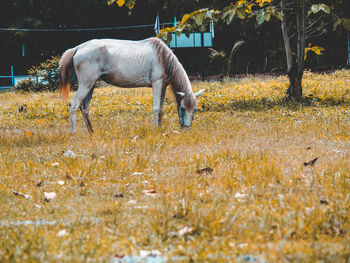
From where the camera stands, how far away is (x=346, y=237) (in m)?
2.97

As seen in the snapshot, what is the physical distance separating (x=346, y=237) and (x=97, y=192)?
2.17 m

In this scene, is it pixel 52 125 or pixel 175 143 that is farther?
pixel 52 125

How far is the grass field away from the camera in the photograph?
276 centimetres

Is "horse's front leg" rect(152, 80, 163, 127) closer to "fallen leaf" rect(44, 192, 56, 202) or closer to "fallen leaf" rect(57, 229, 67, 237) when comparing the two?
"fallen leaf" rect(44, 192, 56, 202)

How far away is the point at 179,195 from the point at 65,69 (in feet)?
17.2

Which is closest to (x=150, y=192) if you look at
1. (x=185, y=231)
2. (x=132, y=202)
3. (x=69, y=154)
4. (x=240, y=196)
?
(x=132, y=202)

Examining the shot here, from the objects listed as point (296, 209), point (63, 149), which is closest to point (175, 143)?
point (63, 149)

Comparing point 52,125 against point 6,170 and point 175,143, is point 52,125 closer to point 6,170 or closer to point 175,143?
point 175,143

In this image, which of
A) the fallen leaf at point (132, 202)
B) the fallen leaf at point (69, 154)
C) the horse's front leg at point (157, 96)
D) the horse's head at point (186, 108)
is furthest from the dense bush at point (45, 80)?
the fallen leaf at point (132, 202)

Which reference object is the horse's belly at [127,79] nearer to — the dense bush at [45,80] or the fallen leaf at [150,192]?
the fallen leaf at [150,192]

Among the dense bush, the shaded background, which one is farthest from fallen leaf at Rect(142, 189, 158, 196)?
the shaded background

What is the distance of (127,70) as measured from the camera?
8.58 m

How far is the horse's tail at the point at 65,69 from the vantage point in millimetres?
8383

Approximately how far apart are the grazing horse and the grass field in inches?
27.9
